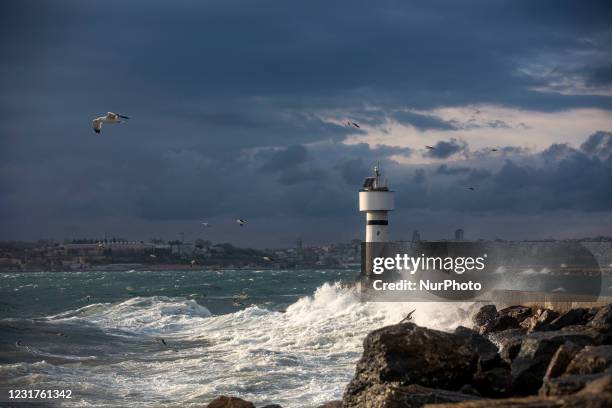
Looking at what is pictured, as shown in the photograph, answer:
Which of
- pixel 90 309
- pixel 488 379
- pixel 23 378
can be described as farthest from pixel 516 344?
pixel 90 309

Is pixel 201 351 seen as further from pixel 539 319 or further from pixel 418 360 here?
pixel 418 360

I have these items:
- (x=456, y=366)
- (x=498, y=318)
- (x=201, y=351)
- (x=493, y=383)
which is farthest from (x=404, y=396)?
(x=201, y=351)

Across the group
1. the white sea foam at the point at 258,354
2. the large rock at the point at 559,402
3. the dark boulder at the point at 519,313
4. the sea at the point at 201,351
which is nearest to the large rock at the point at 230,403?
the large rock at the point at 559,402

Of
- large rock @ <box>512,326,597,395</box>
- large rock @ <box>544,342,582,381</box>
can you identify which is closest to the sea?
large rock @ <box>512,326,597,395</box>

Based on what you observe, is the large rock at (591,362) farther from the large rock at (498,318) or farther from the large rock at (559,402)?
the large rock at (498,318)

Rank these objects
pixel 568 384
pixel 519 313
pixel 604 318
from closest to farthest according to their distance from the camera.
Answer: pixel 568 384 → pixel 604 318 → pixel 519 313

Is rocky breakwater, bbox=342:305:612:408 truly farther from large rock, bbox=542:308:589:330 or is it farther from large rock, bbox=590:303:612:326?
large rock, bbox=542:308:589:330
